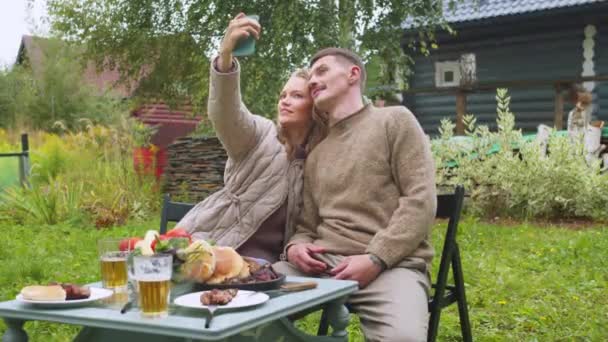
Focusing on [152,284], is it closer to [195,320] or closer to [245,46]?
[195,320]

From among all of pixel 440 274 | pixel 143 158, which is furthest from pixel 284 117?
pixel 143 158

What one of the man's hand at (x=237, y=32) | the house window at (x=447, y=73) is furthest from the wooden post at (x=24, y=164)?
the man's hand at (x=237, y=32)

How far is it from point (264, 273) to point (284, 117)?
35.0 inches

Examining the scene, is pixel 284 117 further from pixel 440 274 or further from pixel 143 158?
pixel 143 158

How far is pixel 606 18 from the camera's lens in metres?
12.7

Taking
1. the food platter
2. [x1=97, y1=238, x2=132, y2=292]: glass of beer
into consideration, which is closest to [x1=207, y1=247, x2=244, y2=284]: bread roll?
the food platter

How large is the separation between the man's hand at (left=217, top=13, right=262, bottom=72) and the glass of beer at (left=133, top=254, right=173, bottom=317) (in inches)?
43.0

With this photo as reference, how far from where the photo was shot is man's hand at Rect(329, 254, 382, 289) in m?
2.72

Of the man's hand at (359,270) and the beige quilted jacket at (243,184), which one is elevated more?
the beige quilted jacket at (243,184)

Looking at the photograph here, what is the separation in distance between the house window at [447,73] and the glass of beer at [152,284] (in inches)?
528

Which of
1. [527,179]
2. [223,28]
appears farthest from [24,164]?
[527,179]

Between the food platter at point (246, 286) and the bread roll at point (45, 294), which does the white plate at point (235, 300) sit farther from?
the bread roll at point (45, 294)

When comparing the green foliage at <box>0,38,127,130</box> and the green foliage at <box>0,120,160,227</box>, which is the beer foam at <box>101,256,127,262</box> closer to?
the green foliage at <box>0,120,160,227</box>

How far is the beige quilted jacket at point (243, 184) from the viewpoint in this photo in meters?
2.96
